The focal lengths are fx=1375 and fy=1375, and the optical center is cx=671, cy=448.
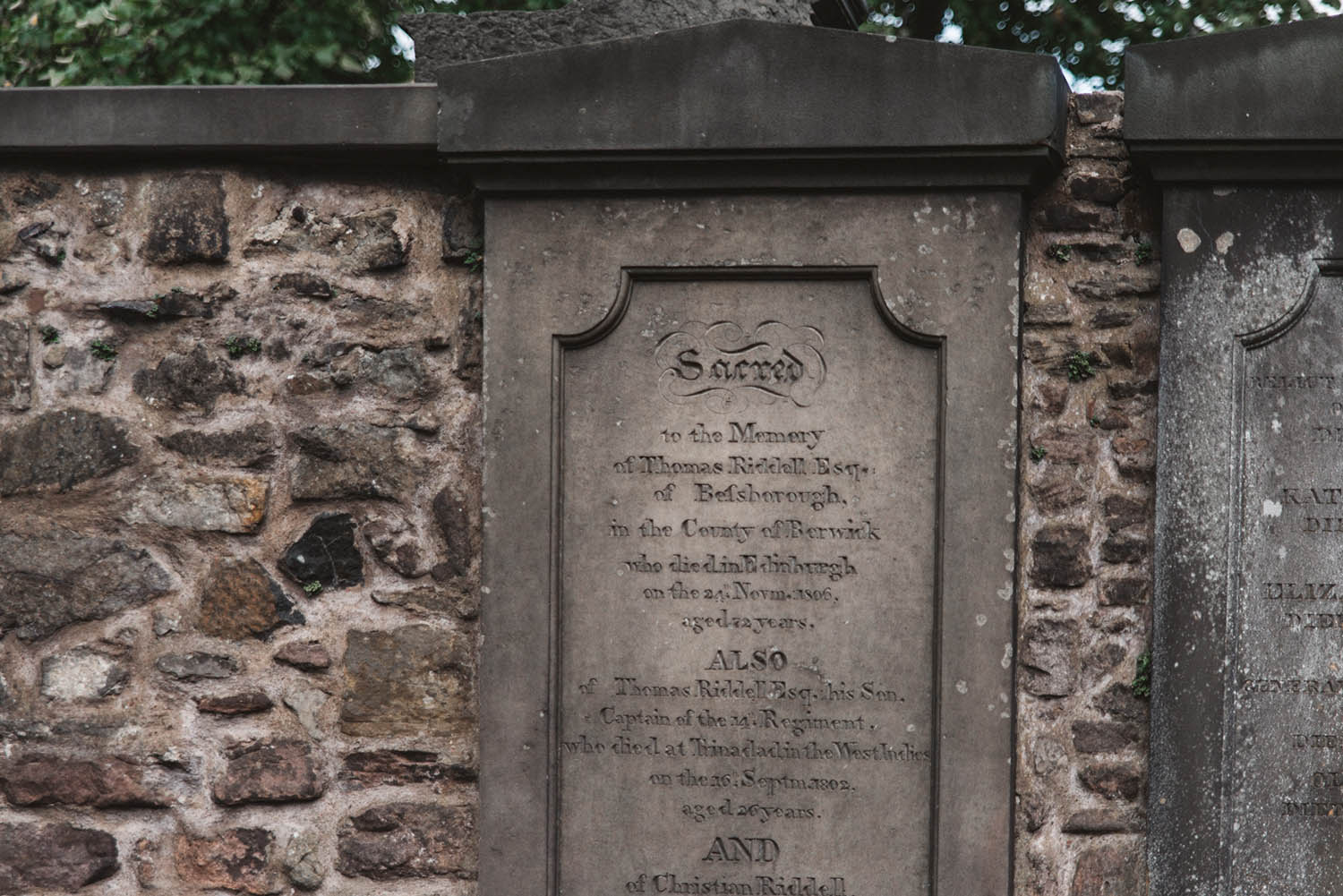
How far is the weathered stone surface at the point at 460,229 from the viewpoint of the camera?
330 centimetres

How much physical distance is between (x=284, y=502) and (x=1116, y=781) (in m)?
2.04

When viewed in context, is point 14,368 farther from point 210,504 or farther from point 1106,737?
point 1106,737

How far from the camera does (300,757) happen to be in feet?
10.6

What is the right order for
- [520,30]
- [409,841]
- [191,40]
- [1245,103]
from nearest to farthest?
[1245,103]
[409,841]
[520,30]
[191,40]

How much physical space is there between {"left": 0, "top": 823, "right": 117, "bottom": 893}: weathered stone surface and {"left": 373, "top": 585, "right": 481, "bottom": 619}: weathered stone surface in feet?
2.88

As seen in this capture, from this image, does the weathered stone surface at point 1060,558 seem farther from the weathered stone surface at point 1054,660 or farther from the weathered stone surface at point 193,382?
the weathered stone surface at point 193,382

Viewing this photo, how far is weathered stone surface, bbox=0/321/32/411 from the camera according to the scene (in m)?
3.36

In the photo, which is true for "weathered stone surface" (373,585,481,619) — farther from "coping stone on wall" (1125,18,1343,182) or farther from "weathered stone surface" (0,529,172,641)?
"coping stone on wall" (1125,18,1343,182)

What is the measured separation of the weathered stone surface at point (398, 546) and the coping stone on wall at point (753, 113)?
0.84m

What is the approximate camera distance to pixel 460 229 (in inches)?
130

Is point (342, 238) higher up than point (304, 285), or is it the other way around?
point (342, 238)

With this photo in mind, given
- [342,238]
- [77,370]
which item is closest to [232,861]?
[77,370]

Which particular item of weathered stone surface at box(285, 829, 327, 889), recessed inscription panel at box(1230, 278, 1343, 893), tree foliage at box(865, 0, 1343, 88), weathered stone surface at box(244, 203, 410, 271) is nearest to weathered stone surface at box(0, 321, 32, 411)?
weathered stone surface at box(244, 203, 410, 271)

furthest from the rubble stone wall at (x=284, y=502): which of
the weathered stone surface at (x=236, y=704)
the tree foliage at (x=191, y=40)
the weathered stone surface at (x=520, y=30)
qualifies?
the tree foliage at (x=191, y=40)
